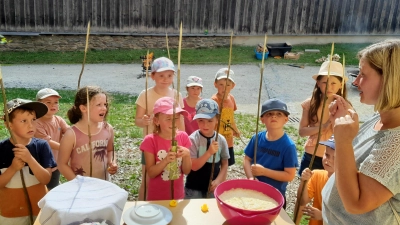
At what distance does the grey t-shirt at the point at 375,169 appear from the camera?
5.32 feet

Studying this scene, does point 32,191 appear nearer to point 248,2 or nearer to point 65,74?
point 65,74

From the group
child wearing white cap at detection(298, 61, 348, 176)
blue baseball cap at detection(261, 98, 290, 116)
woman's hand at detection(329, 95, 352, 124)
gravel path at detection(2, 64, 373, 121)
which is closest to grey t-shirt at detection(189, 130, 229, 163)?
blue baseball cap at detection(261, 98, 290, 116)

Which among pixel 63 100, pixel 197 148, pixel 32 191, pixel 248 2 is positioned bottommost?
pixel 63 100

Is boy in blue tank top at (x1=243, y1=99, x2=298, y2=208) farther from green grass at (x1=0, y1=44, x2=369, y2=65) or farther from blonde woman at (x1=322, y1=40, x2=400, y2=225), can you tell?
green grass at (x1=0, y1=44, x2=369, y2=65)

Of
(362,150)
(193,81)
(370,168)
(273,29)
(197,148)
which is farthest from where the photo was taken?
(273,29)

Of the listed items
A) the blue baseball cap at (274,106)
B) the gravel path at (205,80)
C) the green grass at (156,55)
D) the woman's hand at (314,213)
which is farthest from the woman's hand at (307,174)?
the green grass at (156,55)

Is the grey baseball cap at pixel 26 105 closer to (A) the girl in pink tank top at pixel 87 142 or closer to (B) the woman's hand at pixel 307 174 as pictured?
(A) the girl in pink tank top at pixel 87 142

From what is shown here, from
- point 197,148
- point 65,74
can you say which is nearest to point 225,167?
point 197,148

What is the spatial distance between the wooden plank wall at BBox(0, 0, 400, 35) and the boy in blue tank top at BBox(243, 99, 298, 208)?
10.7 metres

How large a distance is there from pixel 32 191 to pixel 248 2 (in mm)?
12275

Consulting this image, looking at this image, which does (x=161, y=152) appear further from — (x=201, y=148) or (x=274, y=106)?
(x=274, y=106)

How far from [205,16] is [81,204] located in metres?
12.3

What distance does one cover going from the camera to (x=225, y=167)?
10.7ft

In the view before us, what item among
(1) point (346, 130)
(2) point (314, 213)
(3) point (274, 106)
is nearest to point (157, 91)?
(3) point (274, 106)
